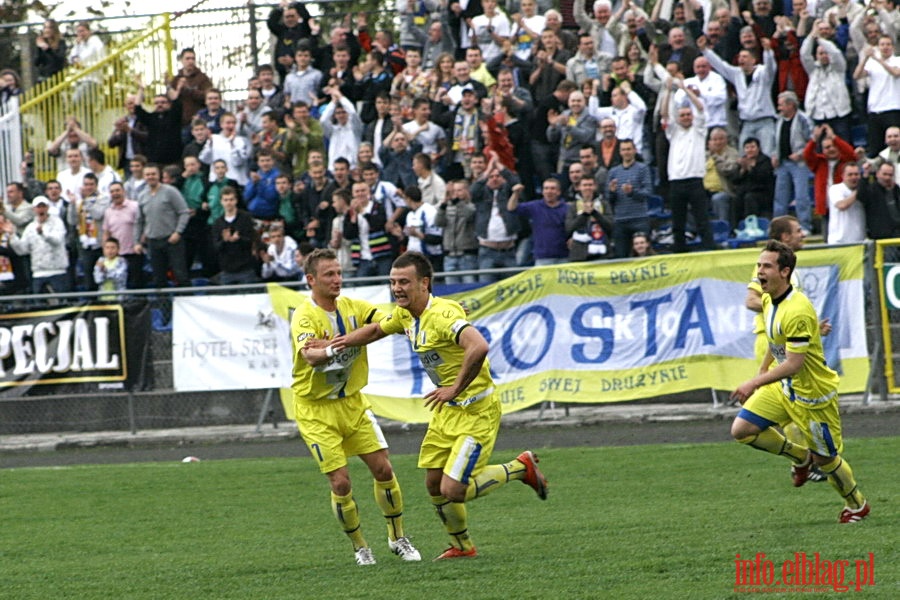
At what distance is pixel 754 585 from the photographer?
7.05 meters

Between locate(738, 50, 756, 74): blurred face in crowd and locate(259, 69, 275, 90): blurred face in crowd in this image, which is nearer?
locate(738, 50, 756, 74): blurred face in crowd

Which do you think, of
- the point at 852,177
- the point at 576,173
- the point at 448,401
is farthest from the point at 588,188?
the point at 448,401

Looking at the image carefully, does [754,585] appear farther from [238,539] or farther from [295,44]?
[295,44]

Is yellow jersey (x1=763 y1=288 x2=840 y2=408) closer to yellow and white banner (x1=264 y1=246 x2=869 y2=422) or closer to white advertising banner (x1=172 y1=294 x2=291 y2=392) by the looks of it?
yellow and white banner (x1=264 y1=246 x2=869 y2=422)

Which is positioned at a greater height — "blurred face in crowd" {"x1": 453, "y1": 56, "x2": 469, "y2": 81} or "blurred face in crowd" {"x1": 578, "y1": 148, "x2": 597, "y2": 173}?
"blurred face in crowd" {"x1": 453, "y1": 56, "x2": 469, "y2": 81}

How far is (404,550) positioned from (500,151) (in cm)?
1086

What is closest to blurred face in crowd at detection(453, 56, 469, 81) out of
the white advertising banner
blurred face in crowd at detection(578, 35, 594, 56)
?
blurred face in crowd at detection(578, 35, 594, 56)

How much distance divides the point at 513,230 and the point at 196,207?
503 cm

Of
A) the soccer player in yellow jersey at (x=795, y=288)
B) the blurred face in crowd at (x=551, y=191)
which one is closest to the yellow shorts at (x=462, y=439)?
the soccer player in yellow jersey at (x=795, y=288)

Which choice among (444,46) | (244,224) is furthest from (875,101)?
(244,224)

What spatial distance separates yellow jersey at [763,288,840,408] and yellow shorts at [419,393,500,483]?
1.91 metres

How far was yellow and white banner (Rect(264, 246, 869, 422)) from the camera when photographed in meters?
15.8

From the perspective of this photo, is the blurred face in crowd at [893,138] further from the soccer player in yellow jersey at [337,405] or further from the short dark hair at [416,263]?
the short dark hair at [416,263]

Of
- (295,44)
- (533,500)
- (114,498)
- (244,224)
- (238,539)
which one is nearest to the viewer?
(238,539)
